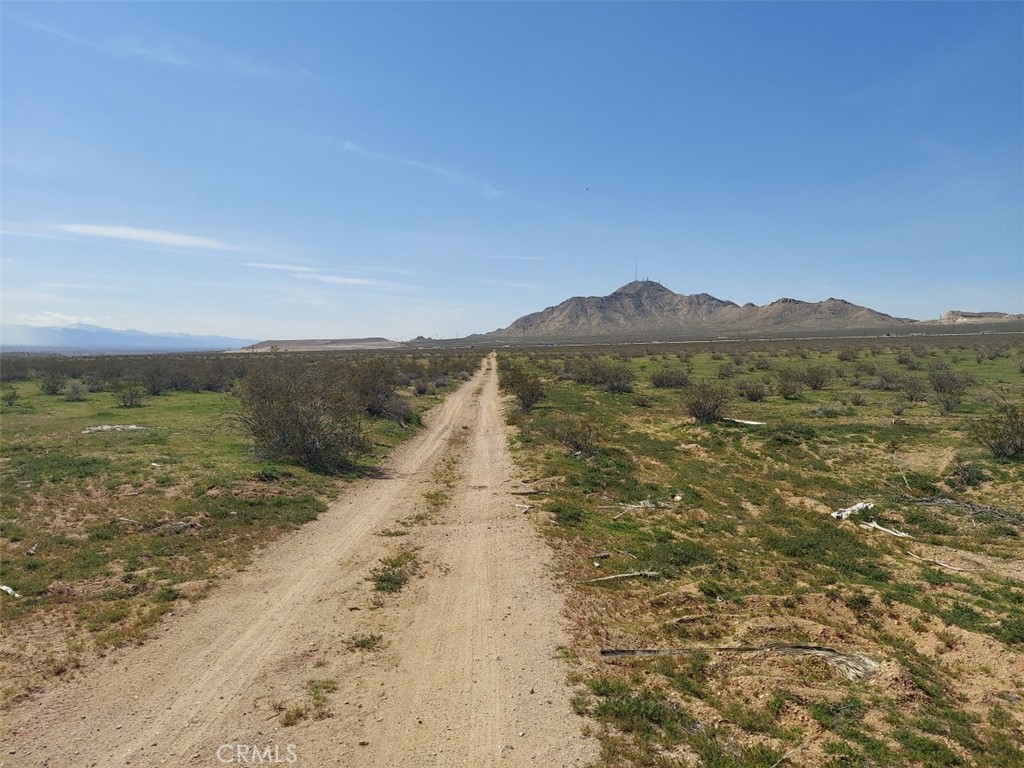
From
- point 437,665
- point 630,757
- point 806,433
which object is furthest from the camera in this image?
point 806,433

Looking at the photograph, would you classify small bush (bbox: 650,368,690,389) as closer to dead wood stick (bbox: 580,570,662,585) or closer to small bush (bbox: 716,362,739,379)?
small bush (bbox: 716,362,739,379)

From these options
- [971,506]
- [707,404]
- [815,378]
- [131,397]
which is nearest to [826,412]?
[707,404]

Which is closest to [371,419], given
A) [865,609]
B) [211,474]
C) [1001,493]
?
[211,474]

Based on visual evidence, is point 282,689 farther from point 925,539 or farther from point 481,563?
point 925,539

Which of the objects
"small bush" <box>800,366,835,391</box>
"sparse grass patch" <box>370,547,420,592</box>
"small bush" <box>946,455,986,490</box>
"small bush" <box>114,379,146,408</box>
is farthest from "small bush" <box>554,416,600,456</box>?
"small bush" <box>114,379,146,408</box>

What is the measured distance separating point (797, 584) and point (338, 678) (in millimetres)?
9635

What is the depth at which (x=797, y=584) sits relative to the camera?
11047mm

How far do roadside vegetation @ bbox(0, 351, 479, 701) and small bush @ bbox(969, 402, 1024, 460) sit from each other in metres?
23.7

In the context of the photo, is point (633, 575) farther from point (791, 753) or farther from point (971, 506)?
point (971, 506)

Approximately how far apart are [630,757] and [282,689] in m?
4.94

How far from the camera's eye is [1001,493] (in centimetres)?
1554

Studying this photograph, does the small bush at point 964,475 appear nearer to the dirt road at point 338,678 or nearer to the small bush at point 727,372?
the dirt road at point 338,678

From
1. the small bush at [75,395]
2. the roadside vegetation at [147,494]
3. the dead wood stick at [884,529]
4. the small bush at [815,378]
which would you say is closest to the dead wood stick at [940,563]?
the dead wood stick at [884,529]

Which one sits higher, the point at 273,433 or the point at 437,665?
the point at 273,433
